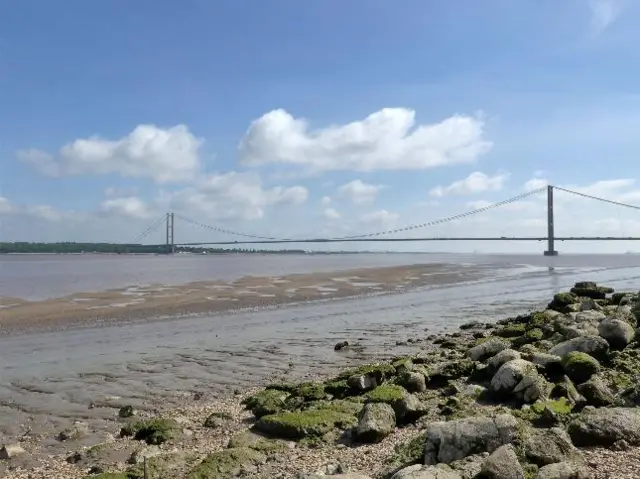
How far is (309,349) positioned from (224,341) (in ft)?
8.36

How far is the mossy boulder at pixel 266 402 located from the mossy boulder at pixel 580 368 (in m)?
4.20

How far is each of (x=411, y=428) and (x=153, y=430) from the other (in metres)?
3.17

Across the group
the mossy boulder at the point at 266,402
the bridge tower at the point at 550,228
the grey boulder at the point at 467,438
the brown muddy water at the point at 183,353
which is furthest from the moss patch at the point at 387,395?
the bridge tower at the point at 550,228

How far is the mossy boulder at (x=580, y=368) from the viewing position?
27.6 ft

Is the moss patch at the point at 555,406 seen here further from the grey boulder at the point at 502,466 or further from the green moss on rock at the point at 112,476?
the green moss on rock at the point at 112,476

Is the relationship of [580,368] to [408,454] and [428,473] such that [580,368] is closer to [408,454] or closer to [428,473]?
[408,454]

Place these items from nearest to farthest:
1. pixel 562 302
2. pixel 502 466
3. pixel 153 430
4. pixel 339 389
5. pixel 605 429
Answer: pixel 502 466, pixel 605 429, pixel 153 430, pixel 339 389, pixel 562 302

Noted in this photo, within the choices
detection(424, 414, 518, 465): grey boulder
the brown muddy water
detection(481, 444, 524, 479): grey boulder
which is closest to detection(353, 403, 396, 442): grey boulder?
detection(424, 414, 518, 465): grey boulder

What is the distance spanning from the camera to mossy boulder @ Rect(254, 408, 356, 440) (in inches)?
271

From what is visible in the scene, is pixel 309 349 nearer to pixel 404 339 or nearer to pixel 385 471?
pixel 404 339

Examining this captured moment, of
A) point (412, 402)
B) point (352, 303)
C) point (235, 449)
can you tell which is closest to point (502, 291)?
point (352, 303)

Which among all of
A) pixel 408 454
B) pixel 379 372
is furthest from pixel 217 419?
pixel 408 454

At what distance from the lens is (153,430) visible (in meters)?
7.19

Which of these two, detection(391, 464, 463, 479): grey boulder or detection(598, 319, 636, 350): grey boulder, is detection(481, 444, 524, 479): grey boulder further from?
detection(598, 319, 636, 350): grey boulder
